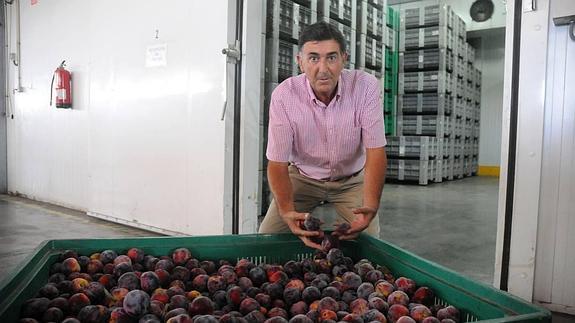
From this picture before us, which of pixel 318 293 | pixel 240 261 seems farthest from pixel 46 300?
pixel 318 293

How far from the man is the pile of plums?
1.14ft

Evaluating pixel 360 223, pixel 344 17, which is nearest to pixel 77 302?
pixel 360 223

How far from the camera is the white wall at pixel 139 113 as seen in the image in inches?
147

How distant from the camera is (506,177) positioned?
249 cm

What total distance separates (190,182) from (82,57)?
2704mm

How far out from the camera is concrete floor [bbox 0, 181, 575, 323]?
11.6 feet

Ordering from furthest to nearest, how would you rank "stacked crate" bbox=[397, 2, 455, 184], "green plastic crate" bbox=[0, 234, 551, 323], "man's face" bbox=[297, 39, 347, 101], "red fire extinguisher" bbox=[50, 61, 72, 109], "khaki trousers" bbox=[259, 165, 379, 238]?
1. "stacked crate" bbox=[397, 2, 455, 184]
2. "red fire extinguisher" bbox=[50, 61, 72, 109]
3. "khaki trousers" bbox=[259, 165, 379, 238]
4. "man's face" bbox=[297, 39, 347, 101]
5. "green plastic crate" bbox=[0, 234, 551, 323]

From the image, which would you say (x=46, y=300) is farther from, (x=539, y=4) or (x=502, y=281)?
(x=539, y=4)

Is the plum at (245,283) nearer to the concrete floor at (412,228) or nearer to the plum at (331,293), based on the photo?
the plum at (331,293)

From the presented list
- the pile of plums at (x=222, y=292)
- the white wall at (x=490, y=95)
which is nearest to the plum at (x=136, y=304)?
the pile of plums at (x=222, y=292)

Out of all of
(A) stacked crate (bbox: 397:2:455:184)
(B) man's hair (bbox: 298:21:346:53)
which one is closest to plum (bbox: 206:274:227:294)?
(B) man's hair (bbox: 298:21:346:53)

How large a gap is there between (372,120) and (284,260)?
2.49 feet

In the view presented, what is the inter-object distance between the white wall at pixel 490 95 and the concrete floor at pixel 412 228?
6.45 metres

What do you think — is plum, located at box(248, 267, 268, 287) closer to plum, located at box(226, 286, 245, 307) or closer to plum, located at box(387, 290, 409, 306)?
plum, located at box(226, 286, 245, 307)
